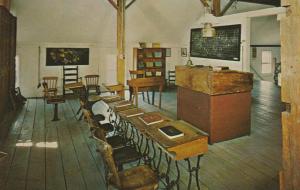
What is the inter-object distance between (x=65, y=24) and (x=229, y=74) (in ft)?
20.8

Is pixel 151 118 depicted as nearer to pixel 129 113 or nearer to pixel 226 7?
pixel 129 113

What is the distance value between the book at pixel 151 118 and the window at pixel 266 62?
11.1 m

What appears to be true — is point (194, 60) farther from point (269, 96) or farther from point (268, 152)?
point (268, 152)

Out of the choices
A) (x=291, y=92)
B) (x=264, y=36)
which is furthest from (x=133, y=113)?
(x=264, y=36)

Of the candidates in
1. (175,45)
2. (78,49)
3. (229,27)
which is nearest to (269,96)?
(229,27)

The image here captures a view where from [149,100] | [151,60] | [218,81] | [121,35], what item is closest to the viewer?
[218,81]

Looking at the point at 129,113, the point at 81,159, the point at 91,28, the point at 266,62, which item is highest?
the point at 91,28

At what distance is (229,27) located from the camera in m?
9.05

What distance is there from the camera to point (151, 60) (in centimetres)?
1095

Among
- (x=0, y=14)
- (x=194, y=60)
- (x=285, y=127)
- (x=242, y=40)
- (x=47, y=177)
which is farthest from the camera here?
(x=194, y=60)

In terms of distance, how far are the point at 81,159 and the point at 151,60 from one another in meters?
7.47

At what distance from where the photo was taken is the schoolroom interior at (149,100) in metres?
2.53

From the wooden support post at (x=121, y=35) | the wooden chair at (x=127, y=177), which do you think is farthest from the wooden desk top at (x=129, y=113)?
the wooden support post at (x=121, y=35)

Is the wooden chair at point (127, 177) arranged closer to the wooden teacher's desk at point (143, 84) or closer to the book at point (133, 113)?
the book at point (133, 113)
